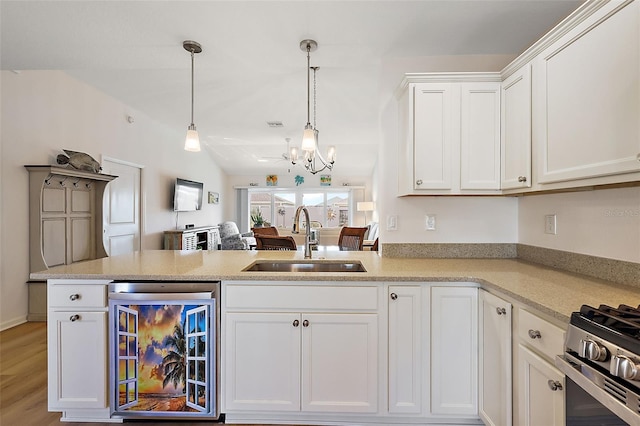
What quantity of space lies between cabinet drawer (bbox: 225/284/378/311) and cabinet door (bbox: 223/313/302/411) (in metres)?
0.06

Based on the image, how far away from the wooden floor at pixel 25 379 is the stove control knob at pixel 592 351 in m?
1.83

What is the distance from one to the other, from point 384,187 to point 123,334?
1.92 m

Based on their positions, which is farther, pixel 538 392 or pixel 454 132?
pixel 454 132

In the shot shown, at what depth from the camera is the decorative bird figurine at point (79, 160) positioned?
3.44 metres

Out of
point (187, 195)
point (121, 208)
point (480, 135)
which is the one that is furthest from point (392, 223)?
point (187, 195)

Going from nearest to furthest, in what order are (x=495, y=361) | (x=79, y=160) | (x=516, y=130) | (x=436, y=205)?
(x=495, y=361) < (x=516, y=130) < (x=436, y=205) < (x=79, y=160)

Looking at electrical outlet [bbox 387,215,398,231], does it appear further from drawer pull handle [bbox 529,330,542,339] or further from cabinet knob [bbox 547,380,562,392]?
cabinet knob [bbox 547,380,562,392]

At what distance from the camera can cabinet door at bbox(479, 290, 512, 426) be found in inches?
56.7

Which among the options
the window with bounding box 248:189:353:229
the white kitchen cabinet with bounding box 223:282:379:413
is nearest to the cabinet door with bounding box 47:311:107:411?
the white kitchen cabinet with bounding box 223:282:379:413

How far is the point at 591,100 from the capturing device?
4.41 ft

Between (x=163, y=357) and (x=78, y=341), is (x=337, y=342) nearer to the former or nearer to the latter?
(x=163, y=357)

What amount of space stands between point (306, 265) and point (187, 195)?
4906 mm

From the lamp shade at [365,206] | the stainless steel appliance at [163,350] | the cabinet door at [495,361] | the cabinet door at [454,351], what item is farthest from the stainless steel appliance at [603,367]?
the lamp shade at [365,206]

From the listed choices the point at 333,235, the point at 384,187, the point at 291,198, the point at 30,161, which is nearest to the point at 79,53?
the point at 30,161
